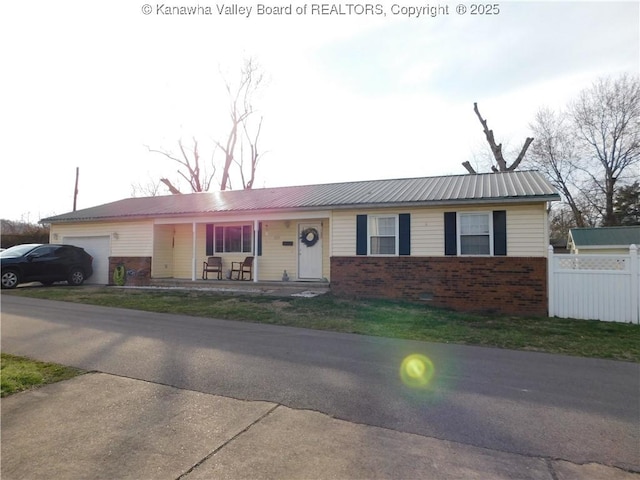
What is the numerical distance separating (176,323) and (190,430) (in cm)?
522

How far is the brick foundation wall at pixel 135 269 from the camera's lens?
15.6 m

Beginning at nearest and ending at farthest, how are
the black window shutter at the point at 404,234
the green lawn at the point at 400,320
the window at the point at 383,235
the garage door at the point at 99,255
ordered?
the green lawn at the point at 400,320 → the black window shutter at the point at 404,234 → the window at the point at 383,235 → the garage door at the point at 99,255

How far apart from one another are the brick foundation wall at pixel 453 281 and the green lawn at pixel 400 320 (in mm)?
650

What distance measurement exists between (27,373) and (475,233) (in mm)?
10206

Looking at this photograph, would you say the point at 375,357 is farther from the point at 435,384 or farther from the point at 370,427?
the point at 370,427

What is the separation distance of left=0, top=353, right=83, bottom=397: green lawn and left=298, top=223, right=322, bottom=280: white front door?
9.60 meters

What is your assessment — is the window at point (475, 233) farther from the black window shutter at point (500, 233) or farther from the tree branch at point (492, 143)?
the tree branch at point (492, 143)

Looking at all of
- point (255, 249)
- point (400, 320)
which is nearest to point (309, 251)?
point (255, 249)

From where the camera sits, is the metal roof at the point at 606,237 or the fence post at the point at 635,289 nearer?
the fence post at the point at 635,289

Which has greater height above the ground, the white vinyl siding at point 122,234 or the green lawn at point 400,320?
the white vinyl siding at point 122,234

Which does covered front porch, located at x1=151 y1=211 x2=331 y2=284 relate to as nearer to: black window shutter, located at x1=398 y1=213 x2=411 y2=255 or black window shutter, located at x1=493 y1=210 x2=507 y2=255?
black window shutter, located at x1=398 y1=213 x2=411 y2=255

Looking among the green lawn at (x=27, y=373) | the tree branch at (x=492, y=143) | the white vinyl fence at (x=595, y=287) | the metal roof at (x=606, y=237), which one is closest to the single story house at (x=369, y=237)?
the white vinyl fence at (x=595, y=287)

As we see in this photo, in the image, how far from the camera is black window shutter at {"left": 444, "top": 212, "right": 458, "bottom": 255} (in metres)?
11.3

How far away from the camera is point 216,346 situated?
20.7 feet
